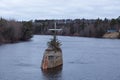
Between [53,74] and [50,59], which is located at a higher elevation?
[50,59]

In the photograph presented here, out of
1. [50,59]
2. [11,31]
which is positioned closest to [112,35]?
[11,31]

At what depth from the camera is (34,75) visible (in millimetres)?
41188

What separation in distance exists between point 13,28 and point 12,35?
2.22 meters

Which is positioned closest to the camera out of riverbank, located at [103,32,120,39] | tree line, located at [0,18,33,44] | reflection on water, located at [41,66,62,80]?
reflection on water, located at [41,66,62,80]

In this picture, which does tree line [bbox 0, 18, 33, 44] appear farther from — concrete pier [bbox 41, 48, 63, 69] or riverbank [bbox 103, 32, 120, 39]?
concrete pier [bbox 41, 48, 63, 69]

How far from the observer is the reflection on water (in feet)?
131

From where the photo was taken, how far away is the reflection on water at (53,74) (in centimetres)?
3997

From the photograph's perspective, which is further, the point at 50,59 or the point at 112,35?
the point at 112,35

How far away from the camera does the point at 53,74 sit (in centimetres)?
4219

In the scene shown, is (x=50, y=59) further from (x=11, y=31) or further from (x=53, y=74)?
(x=11, y=31)

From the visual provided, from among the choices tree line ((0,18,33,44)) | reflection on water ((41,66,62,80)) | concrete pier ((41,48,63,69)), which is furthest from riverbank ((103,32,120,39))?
reflection on water ((41,66,62,80))

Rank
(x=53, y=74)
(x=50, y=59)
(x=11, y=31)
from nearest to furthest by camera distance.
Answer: (x=53, y=74) → (x=50, y=59) → (x=11, y=31)

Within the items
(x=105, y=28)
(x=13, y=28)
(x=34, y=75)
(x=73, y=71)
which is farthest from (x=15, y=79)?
(x=105, y=28)

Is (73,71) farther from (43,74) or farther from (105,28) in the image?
(105,28)
